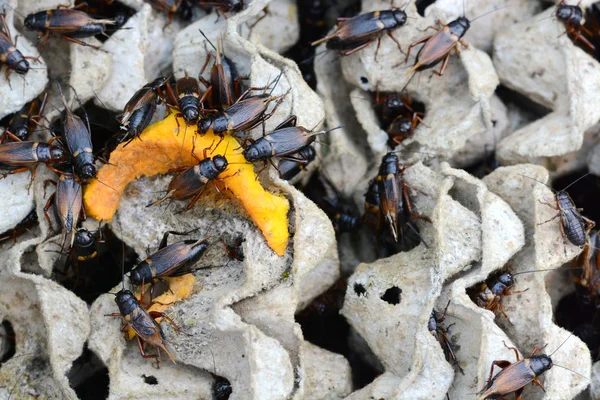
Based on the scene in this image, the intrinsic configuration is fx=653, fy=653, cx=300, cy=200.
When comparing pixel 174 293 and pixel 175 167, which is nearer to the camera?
pixel 174 293

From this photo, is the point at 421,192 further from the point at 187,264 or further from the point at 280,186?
the point at 187,264

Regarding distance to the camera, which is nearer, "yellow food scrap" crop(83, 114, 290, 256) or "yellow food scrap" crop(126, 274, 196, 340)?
"yellow food scrap" crop(83, 114, 290, 256)

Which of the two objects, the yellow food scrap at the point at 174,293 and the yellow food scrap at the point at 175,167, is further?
the yellow food scrap at the point at 174,293

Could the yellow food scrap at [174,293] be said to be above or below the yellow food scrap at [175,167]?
below

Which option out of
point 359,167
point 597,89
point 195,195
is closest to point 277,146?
point 195,195
